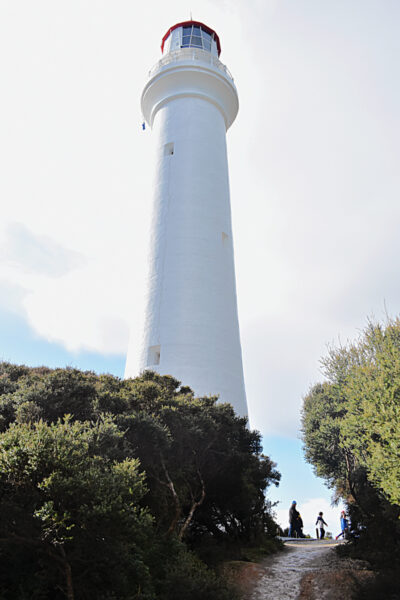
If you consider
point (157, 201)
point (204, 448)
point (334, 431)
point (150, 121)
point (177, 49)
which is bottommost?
point (204, 448)

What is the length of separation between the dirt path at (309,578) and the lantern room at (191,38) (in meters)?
22.8

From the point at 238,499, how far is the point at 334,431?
8.62 metres

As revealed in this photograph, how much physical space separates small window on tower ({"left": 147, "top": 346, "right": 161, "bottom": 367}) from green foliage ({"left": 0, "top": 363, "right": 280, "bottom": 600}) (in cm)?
409

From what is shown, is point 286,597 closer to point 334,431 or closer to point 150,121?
point 334,431

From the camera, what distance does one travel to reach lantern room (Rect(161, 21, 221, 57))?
23.8 m

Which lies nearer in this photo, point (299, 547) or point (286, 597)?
point (286, 597)

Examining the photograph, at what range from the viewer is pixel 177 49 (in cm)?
2322

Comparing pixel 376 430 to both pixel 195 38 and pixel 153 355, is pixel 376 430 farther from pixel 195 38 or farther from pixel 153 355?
pixel 195 38

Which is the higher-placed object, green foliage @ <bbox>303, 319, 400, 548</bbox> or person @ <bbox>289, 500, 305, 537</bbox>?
green foliage @ <bbox>303, 319, 400, 548</bbox>

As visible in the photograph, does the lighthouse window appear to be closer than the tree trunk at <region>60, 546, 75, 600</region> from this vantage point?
No

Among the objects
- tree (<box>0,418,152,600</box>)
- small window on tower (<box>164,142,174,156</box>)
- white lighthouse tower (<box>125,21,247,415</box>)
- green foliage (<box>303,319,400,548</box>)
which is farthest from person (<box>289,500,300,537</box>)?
small window on tower (<box>164,142,174,156</box>)

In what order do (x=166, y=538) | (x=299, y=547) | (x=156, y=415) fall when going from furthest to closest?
(x=299, y=547) < (x=156, y=415) < (x=166, y=538)

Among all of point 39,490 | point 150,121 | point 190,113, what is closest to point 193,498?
point 39,490

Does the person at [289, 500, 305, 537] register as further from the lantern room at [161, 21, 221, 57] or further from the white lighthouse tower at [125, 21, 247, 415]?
the lantern room at [161, 21, 221, 57]
